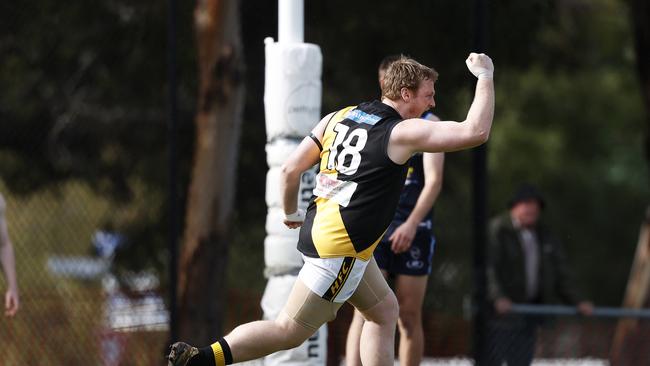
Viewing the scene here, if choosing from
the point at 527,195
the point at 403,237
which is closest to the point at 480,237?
the point at 527,195

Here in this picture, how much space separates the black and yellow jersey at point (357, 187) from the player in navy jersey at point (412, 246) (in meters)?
1.36

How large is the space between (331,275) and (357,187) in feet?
1.43

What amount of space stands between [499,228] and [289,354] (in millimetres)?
2728

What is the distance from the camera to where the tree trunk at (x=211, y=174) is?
10438 mm

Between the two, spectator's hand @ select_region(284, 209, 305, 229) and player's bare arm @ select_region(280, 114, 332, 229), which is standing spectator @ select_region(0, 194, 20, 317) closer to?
spectator's hand @ select_region(284, 209, 305, 229)

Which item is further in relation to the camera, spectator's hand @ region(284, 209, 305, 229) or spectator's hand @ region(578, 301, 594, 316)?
spectator's hand @ region(578, 301, 594, 316)

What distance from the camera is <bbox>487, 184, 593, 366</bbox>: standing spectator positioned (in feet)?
33.2

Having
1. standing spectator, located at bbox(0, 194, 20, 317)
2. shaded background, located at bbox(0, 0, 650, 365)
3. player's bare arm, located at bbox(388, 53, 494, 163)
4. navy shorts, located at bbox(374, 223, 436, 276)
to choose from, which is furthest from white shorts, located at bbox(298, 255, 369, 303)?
shaded background, located at bbox(0, 0, 650, 365)

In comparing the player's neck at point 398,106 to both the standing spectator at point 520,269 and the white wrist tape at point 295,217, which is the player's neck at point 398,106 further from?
the standing spectator at point 520,269

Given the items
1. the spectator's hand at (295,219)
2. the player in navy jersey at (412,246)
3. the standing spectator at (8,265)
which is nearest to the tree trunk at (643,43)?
the player in navy jersey at (412,246)

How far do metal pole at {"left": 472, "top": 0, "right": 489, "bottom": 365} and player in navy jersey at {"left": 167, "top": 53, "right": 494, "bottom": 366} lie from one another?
289 centimetres

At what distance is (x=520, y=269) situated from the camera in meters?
10.3

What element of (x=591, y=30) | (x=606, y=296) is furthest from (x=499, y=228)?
(x=591, y=30)

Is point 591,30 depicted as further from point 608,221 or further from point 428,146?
point 428,146
